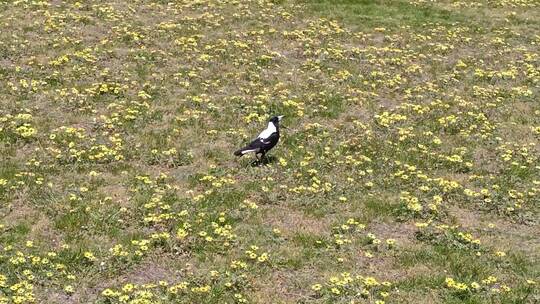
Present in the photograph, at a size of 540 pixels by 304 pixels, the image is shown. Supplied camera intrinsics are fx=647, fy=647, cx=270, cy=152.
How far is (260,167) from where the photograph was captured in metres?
16.4

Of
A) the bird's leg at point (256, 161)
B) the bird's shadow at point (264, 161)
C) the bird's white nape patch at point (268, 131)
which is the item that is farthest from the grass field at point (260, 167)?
the bird's white nape patch at point (268, 131)

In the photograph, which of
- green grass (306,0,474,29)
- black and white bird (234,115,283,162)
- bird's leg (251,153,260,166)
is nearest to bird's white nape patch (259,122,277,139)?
black and white bird (234,115,283,162)

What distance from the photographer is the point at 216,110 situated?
19.7 metres

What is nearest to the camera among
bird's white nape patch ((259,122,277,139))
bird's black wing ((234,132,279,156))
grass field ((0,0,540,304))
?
grass field ((0,0,540,304))

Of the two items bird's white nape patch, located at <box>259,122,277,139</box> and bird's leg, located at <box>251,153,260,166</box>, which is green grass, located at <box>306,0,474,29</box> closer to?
bird's white nape patch, located at <box>259,122,277,139</box>

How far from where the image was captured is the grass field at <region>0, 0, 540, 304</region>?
12.0 metres

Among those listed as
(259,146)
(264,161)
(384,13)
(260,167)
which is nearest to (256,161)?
(264,161)

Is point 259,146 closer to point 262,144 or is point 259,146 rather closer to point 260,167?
point 262,144

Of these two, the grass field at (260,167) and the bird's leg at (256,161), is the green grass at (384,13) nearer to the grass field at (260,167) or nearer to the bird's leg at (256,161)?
the grass field at (260,167)

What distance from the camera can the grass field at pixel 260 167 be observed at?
39.3ft

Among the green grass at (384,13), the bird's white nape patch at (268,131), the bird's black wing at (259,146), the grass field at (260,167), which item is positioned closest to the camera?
the grass field at (260,167)

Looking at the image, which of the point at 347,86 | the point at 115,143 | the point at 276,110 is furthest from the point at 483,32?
the point at 115,143

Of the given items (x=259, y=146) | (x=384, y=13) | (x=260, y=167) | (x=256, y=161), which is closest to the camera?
(x=259, y=146)

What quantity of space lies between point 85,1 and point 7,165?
51.0 ft
